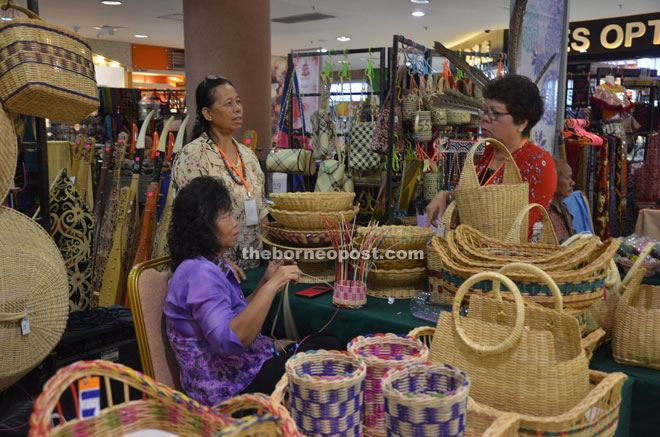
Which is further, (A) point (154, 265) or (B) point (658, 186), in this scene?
(B) point (658, 186)

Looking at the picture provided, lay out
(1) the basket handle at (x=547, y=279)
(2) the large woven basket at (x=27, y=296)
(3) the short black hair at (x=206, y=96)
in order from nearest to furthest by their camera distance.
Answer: (1) the basket handle at (x=547, y=279)
(2) the large woven basket at (x=27, y=296)
(3) the short black hair at (x=206, y=96)

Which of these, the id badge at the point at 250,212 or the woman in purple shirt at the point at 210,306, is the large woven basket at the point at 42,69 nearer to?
the woman in purple shirt at the point at 210,306

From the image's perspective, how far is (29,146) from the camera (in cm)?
266

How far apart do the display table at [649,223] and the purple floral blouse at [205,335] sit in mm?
Answer: 4090

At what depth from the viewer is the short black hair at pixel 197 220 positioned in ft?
6.37

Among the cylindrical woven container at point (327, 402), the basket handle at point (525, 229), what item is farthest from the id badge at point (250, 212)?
the cylindrical woven container at point (327, 402)

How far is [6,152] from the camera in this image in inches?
87.1

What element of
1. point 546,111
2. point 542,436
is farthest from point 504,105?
point 542,436

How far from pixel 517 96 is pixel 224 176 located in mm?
1457

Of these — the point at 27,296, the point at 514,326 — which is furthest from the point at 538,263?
the point at 27,296

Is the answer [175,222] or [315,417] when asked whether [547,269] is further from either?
[175,222]

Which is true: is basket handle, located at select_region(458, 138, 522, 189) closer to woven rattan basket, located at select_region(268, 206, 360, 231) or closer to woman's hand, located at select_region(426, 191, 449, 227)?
woman's hand, located at select_region(426, 191, 449, 227)

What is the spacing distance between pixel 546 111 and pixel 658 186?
2.65 m

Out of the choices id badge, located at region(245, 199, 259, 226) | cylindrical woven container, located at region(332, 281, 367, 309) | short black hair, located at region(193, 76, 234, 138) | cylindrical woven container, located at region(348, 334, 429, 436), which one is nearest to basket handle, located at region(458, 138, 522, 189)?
cylindrical woven container, located at region(332, 281, 367, 309)
